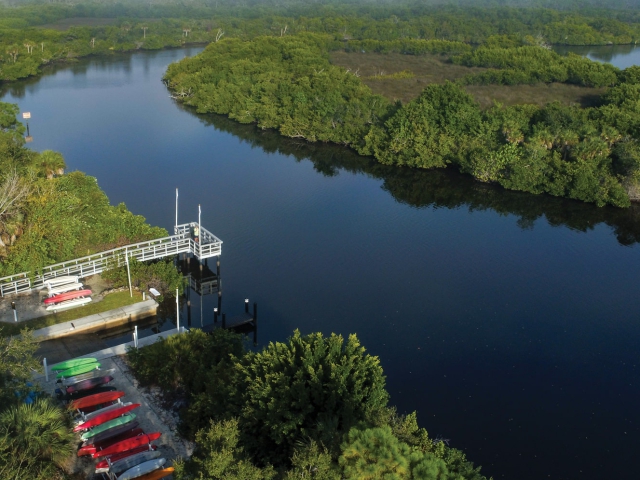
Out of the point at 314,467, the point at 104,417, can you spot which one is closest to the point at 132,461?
the point at 104,417

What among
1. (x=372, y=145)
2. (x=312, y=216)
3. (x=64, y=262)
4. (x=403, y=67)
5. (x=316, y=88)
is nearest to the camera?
(x=64, y=262)

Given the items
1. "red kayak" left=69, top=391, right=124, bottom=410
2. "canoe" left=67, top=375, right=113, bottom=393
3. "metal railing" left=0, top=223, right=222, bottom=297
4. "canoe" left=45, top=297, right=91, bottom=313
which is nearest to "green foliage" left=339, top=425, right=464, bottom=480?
"red kayak" left=69, top=391, right=124, bottom=410

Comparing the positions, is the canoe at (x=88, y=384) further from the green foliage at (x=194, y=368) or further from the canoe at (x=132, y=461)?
the canoe at (x=132, y=461)

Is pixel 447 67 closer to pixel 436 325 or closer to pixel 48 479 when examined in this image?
pixel 436 325

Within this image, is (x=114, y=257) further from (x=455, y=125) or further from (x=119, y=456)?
(x=455, y=125)

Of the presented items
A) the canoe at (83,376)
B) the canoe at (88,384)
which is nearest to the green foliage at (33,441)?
the canoe at (88,384)

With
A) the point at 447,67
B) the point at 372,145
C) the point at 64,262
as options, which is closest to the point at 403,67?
the point at 447,67

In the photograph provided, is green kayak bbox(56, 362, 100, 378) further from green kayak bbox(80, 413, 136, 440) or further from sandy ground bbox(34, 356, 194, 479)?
green kayak bbox(80, 413, 136, 440)
